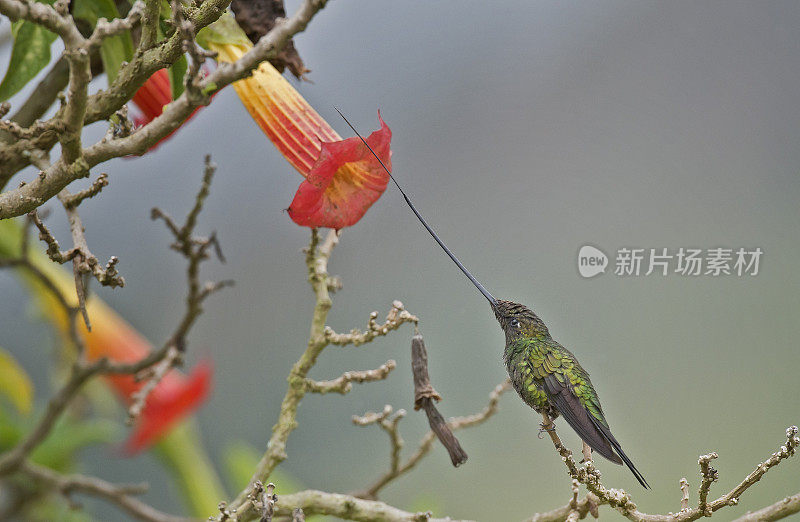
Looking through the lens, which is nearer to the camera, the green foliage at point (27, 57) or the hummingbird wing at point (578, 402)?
the hummingbird wing at point (578, 402)

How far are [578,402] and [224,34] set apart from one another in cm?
36

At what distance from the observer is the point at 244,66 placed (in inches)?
14.0

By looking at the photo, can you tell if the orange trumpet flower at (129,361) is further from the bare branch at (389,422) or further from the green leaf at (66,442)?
the bare branch at (389,422)

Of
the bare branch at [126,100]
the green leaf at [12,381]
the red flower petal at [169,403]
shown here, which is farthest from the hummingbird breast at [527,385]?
the green leaf at [12,381]

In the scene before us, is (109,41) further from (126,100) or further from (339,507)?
(339,507)

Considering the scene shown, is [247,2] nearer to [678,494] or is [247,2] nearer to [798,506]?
[798,506]

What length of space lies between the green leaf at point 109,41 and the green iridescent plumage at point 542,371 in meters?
0.32

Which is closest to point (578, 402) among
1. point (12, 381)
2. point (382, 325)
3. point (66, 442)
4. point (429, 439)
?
point (382, 325)

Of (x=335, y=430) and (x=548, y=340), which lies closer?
(x=548, y=340)

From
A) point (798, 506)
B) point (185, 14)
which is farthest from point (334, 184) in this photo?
point (798, 506)

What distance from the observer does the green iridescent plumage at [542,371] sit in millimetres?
446

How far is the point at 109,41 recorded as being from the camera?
1.83ft

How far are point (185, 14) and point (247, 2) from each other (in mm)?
182

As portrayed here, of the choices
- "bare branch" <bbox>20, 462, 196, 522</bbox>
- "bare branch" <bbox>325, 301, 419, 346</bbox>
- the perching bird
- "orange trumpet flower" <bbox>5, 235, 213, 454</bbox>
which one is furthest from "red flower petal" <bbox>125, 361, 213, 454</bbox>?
the perching bird
